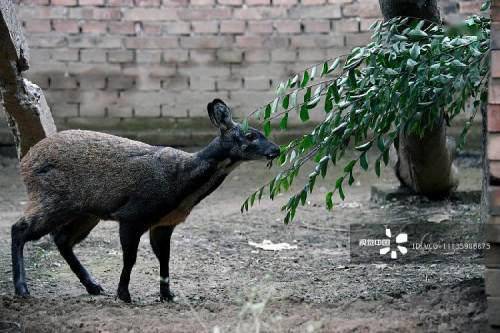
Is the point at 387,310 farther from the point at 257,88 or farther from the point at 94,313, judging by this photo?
the point at 257,88

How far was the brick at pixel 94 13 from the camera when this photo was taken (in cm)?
1117

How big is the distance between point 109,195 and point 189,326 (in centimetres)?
134

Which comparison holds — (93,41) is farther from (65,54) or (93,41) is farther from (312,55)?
(312,55)

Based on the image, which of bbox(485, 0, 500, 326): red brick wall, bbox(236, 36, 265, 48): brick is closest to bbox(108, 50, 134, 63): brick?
bbox(236, 36, 265, 48): brick

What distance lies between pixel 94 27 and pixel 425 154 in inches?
204

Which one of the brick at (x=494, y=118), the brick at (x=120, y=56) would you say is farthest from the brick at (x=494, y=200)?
the brick at (x=120, y=56)

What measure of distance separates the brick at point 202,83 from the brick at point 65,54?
4.77 ft

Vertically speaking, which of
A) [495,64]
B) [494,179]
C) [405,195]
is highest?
[495,64]

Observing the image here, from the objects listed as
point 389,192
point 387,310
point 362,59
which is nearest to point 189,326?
point 387,310

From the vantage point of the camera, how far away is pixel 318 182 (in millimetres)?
10555

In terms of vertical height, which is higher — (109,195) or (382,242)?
(109,195)

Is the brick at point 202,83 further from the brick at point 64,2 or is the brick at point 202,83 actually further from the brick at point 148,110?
the brick at point 64,2

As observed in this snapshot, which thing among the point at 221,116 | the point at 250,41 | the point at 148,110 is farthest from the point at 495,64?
the point at 148,110

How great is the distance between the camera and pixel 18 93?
664 centimetres
